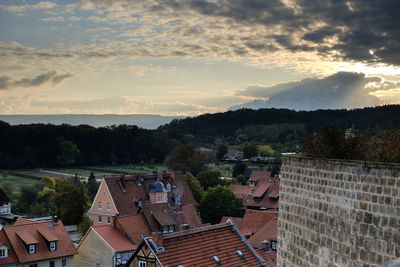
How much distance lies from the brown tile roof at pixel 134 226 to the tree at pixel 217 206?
11.4m

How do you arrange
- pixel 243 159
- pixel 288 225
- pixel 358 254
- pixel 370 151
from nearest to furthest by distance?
pixel 358 254 < pixel 370 151 < pixel 288 225 < pixel 243 159

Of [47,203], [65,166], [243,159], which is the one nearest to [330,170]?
[47,203]

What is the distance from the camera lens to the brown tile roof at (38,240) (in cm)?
2781

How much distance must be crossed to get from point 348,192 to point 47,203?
48724 mm

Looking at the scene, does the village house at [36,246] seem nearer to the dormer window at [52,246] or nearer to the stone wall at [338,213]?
the dormer window at [52,246]

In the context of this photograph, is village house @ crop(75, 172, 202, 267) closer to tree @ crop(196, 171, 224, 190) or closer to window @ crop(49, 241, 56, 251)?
window @ crop(49, 241, 56, 251)

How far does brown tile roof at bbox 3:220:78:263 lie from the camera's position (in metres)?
27.8

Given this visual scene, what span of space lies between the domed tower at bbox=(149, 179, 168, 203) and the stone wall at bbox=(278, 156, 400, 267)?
113ft

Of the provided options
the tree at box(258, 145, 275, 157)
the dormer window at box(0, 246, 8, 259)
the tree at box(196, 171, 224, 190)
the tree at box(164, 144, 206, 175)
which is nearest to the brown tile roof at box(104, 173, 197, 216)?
the tree at box(196, 171, 224, 190)

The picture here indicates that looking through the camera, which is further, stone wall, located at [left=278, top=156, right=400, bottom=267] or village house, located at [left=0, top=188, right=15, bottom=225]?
village house, located at [left=0, top=188, right=15, bottom=225]

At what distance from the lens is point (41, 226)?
30.2 m

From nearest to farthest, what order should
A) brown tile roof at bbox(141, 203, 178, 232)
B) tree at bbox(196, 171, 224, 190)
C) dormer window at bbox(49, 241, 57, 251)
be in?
dormer window at bbox(49, 241, 57, 251) → brown tile roof at bbox(141, 203, 178, 232) → tree at bbox(196, 171, 224, 190)

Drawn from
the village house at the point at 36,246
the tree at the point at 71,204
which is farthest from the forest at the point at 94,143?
the village house at the point at 36,246

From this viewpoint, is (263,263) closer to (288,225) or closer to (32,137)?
(288,225)
